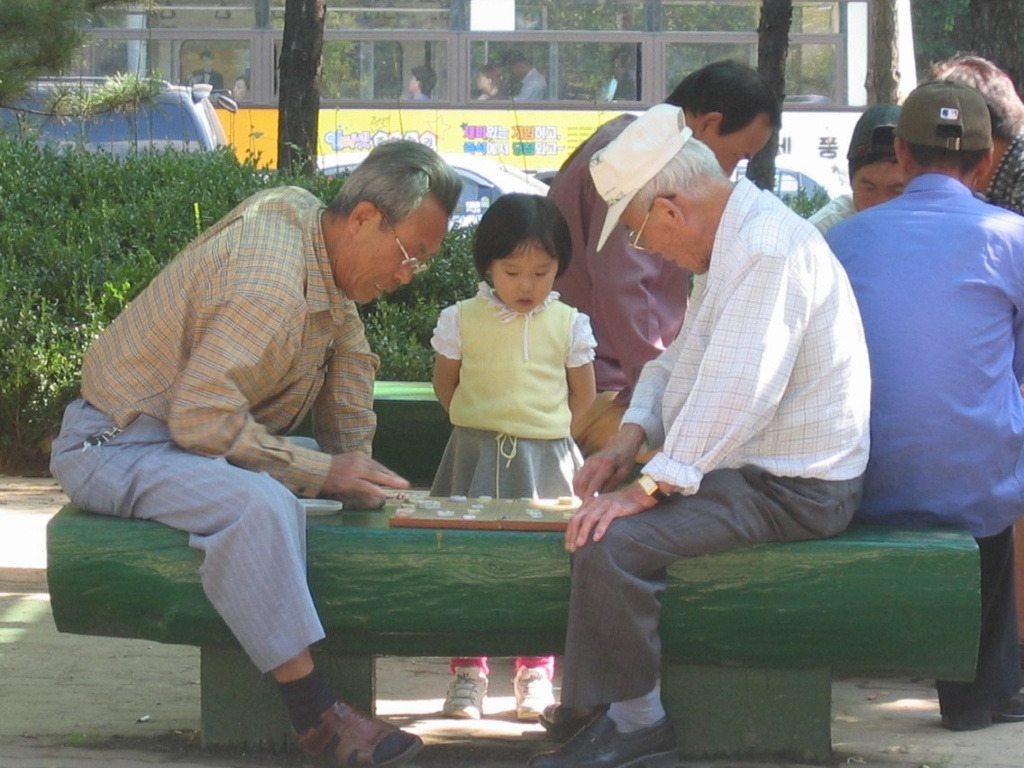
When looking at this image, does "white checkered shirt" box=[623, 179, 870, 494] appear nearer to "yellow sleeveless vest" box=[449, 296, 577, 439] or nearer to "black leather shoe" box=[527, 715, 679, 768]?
"black leather shoe" box=[527, 715, 679, 768]

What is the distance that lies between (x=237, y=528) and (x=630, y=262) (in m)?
1.34

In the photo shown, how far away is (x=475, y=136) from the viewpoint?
47.3ft

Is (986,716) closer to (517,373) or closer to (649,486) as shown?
(649,486)

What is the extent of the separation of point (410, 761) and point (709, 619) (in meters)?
0.78

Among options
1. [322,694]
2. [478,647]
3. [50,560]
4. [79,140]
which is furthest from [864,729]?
[79,140]

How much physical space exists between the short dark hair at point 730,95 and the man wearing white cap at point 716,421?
845mm

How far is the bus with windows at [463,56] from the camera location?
45.3 feet

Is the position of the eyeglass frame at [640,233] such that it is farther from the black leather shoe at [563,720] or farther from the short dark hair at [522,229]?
the black leather shoe at [563,720]

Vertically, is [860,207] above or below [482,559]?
above

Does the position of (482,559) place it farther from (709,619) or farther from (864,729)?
(864,729)

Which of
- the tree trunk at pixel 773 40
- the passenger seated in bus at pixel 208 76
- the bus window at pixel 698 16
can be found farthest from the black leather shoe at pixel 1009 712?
the passenger seated in bus at pixel 208 76

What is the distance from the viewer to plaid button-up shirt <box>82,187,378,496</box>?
3469 millimetres

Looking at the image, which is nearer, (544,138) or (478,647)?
(478,647)

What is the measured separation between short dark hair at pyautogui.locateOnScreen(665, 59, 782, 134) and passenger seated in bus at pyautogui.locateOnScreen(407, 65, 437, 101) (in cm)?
999
